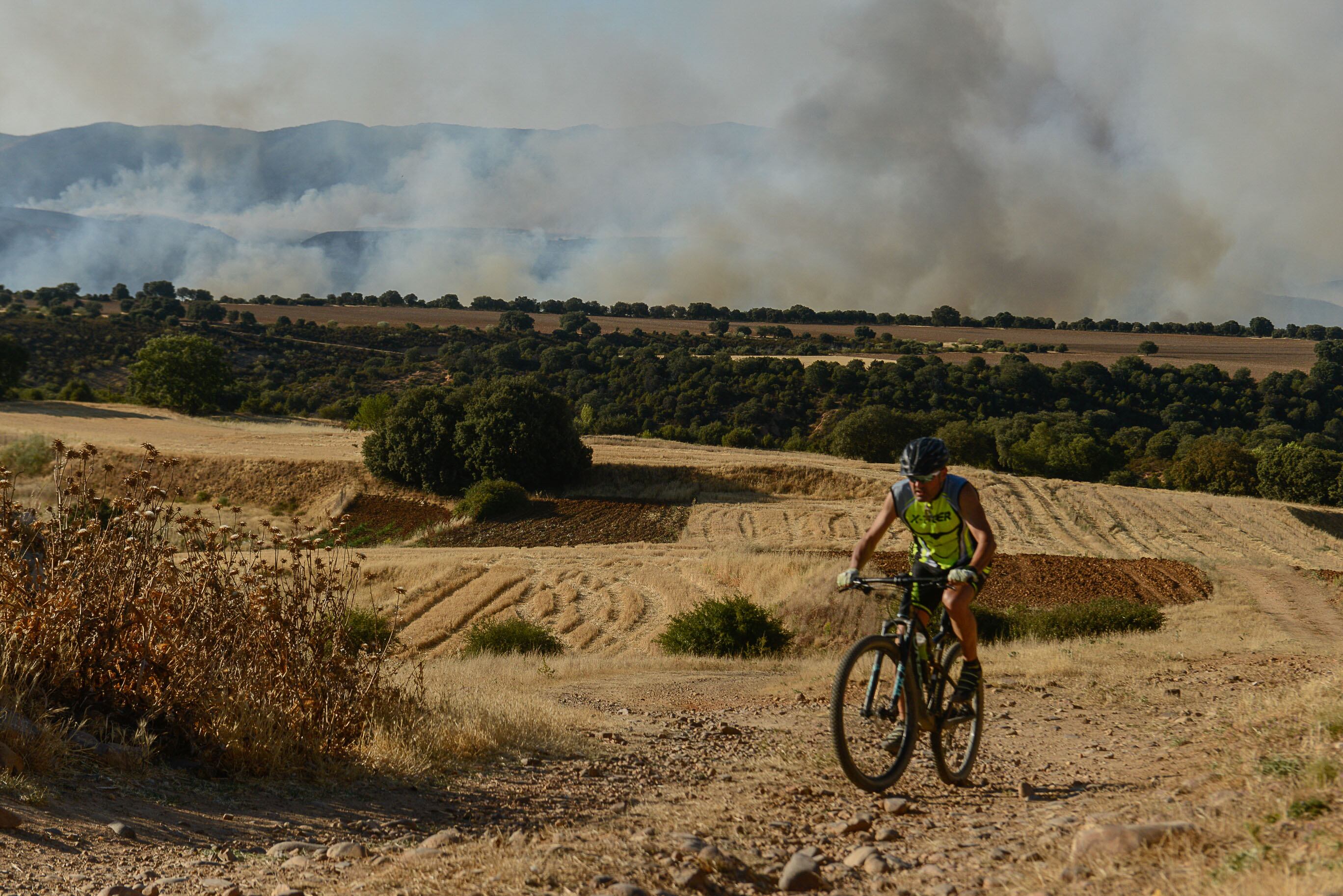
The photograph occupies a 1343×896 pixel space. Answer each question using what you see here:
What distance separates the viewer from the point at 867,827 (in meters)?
5.26

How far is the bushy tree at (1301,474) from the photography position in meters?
51.2

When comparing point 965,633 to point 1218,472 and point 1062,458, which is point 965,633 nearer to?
point 1218,472

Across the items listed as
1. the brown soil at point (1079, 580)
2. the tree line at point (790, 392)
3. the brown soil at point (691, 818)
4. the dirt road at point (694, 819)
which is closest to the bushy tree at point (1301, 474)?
the tree line at point (790, 392)

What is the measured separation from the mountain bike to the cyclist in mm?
94

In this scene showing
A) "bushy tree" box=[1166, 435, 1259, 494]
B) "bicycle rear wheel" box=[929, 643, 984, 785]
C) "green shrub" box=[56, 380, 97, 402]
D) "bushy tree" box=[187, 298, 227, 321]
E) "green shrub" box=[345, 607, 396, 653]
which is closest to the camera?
"bicycle rear wheel" box=[929, 643, 984, 785]

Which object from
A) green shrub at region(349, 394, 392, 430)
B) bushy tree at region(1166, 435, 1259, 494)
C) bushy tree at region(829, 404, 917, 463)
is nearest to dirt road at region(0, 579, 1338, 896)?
bushy tree at region(829, 404, 917, 463)

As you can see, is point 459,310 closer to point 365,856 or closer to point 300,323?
point 300,323

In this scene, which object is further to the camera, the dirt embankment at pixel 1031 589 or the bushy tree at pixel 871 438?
the bushy tree at pixel 871 438

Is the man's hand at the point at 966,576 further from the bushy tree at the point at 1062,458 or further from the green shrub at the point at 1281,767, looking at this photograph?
the bushy tree at the point at 1062,458

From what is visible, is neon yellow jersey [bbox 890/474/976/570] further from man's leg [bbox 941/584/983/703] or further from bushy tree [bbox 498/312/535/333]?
bushy tree [bbox 498/312/535/333]

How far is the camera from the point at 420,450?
146 feet

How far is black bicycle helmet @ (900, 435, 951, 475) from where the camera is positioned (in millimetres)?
5812

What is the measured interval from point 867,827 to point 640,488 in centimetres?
4016

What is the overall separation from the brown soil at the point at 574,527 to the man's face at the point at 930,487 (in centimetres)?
3040
